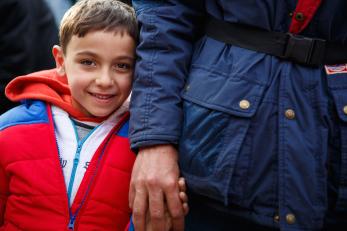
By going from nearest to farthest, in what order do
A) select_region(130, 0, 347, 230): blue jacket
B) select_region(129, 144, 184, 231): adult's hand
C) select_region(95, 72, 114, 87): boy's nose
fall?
select_region(130, 0, 347, 230): blue jacket
select_region(129, 144, 184, 231): adult's hand
select_region(95, 72, 114, 87): boy's nose

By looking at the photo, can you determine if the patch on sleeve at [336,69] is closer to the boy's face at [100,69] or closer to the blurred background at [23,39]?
the boy's face at [100,69]

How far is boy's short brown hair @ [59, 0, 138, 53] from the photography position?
79.6 inches

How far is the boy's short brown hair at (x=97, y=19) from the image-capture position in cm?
202

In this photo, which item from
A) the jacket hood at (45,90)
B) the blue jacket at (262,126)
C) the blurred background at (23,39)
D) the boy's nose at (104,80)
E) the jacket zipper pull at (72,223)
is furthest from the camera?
the blurred background at (23,39)

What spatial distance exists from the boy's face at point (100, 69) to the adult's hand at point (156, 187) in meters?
0.39

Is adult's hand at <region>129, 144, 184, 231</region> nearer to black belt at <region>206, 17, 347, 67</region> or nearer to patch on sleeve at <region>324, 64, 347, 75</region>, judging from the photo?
black belt at <region>206, 17, 347, 67</region>

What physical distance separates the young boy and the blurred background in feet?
2.12

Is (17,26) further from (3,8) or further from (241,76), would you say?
(241,76)

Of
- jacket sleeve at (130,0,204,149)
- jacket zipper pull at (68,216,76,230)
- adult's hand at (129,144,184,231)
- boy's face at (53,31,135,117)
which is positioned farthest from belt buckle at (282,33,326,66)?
jacket zipper pull at (68,216,76,230)

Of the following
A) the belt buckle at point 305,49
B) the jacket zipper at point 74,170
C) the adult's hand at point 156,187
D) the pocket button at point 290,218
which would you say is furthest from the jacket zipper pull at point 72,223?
the belt buckle at point 305,49

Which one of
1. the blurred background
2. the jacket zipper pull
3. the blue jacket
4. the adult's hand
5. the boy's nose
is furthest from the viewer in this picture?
the blurred background

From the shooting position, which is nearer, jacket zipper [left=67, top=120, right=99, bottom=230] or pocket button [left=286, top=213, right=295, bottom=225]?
pocket button [left=286, top=213, right=295, bottom=225]

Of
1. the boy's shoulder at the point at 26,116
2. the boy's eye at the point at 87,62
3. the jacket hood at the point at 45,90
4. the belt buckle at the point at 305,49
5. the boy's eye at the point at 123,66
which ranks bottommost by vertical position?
the boy's shoulder at the point at 26,116

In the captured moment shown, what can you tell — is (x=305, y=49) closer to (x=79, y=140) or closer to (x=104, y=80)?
(x=104, y=80)
